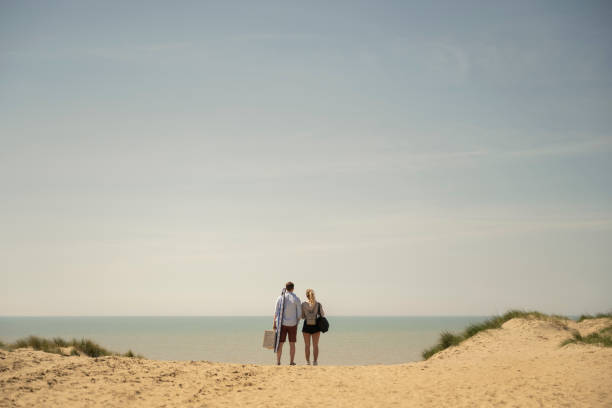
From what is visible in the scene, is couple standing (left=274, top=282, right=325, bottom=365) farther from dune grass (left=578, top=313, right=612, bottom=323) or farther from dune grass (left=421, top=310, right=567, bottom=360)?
dune grass (left=578, top=313, right=612, bottom=323)

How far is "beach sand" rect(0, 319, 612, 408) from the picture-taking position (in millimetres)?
10883

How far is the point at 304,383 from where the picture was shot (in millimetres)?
12508

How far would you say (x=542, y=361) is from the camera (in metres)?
13.9

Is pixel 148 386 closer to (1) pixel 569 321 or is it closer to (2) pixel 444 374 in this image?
(2) pixel 444 374

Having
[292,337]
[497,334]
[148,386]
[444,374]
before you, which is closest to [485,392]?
[444,374]

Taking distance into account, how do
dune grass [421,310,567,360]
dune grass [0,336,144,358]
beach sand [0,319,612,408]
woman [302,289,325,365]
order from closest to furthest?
beach sand [0,319,612,408]
woman [302,289,325,365]
dune grass [0,336,144,358]
dune grass [421,310,567,360]

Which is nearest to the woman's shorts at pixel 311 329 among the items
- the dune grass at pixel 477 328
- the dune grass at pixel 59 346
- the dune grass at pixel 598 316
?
the dune grass at pixel 59 346

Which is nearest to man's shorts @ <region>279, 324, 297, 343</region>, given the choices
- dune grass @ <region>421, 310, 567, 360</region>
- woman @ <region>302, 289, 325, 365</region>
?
woman @ <region>302, 289, 325, 365</region>

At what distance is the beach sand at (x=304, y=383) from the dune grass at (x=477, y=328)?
6.04 metres

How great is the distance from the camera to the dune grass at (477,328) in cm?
2111

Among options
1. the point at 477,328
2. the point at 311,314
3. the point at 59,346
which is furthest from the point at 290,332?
the point at 477,328

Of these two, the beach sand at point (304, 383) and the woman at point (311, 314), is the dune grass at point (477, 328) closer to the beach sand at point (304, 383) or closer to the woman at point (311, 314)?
the beach sand at point (304, 383)

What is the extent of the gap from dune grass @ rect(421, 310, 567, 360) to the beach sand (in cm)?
604

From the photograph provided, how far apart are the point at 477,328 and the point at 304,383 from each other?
1189 cm
